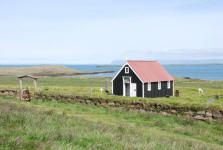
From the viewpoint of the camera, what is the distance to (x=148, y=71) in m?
30.5

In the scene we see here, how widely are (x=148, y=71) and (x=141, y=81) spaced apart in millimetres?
2742

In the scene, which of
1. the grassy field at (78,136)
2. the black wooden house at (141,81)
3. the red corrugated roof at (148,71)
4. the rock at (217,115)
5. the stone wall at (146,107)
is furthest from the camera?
the red corrugated roof at (148,71)

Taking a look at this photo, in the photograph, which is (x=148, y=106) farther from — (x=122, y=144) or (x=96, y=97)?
(x=122, y=144)

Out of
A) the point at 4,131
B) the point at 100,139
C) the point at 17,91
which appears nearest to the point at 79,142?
the point at 100,139

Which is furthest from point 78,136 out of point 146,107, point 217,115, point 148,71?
point 148,71

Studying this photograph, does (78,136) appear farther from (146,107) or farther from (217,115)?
(146,107)

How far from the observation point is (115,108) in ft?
82.6

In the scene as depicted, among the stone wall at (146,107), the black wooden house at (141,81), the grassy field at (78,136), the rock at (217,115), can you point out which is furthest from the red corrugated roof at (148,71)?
the grassy field at (78,136)

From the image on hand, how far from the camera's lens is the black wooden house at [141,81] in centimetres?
2864

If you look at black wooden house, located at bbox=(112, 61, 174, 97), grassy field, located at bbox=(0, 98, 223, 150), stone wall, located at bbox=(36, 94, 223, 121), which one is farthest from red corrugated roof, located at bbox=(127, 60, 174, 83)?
grassy field, located at bbox=(0, 98, 223, 150)

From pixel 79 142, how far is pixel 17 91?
2735 cm

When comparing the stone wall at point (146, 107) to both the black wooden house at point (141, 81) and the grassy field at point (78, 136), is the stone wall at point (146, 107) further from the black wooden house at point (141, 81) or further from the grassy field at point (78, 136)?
the black wooden house at point (141, 81)

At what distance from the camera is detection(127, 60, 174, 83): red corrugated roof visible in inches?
1143

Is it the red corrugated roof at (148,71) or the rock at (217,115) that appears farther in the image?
the red corrugated roof at (148,71)
